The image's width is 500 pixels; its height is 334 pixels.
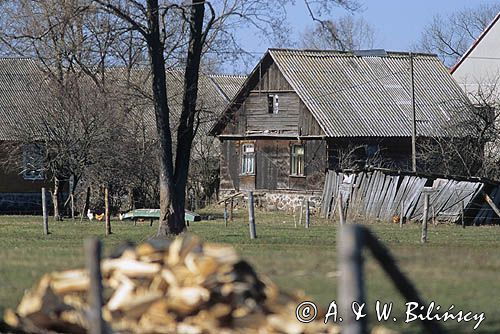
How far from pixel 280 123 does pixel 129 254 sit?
39456 mm

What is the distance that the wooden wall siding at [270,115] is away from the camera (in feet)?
156

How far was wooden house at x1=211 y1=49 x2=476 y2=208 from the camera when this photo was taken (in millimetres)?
46344

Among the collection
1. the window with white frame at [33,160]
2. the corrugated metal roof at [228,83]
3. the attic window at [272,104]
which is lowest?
the window with white frame at [33,160]

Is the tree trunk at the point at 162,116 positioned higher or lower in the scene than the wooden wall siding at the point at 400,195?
higher

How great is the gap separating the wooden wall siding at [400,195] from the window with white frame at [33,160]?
42.2ft

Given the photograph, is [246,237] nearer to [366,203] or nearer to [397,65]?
[366,203]

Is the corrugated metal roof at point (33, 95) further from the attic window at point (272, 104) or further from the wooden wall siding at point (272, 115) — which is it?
the attic window at point (272, 104)

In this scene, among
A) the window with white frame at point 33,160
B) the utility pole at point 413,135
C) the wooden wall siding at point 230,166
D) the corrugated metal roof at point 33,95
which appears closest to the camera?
the utility pole at point 413,135

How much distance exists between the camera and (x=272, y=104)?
4850cm

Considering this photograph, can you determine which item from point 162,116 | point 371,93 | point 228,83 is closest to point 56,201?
point 162,116

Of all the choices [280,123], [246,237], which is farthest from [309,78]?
[246,237]

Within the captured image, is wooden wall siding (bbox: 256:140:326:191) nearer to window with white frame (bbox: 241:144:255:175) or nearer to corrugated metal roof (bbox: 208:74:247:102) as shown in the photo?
window with white frame (bbox: 241:144:255:175)

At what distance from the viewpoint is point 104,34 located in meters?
25.8

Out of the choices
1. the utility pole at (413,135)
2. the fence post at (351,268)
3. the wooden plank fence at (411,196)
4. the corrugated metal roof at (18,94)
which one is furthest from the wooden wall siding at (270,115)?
the fence post at (351,268)
